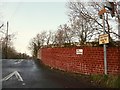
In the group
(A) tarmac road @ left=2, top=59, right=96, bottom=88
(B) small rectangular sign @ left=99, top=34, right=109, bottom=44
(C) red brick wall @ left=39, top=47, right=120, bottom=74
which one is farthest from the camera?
(C) red brick wall @ left=39, top=47, right=120, bottom=74

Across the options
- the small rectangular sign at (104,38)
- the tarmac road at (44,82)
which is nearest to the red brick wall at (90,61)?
the tarmac road at (44,82)

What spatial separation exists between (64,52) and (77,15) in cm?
557

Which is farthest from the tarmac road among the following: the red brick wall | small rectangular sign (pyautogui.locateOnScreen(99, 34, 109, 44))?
small rectangular sign (pyautogui.locateOnScreen(99, 34, 109, 44))

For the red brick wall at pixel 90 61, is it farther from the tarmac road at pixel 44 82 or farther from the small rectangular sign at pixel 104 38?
the small rectangular sign at pixel 104 38

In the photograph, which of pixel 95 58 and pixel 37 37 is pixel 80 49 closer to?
pixel 95 58

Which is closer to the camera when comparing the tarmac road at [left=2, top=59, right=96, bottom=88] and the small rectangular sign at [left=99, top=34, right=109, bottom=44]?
the tarmac road at [left=2, top=59, right=96, bottom=88]

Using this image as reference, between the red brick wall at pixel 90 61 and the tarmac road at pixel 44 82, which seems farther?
the red brick wall at pixel 90 61

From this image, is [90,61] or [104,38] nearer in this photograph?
[104,38]

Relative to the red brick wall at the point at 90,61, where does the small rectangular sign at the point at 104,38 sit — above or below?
above

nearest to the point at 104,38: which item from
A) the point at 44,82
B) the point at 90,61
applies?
the point at 90,61

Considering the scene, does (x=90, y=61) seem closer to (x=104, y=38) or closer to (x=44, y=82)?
(x=104, y=38)

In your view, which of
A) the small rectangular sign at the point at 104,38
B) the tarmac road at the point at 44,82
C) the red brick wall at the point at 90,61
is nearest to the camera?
the tarmac road at the point at 44,82

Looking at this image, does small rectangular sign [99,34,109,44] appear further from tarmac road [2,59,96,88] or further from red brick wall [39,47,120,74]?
tarmac road [2,59,96,88]

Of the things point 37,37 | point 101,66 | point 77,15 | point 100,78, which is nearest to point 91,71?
point 101,66
